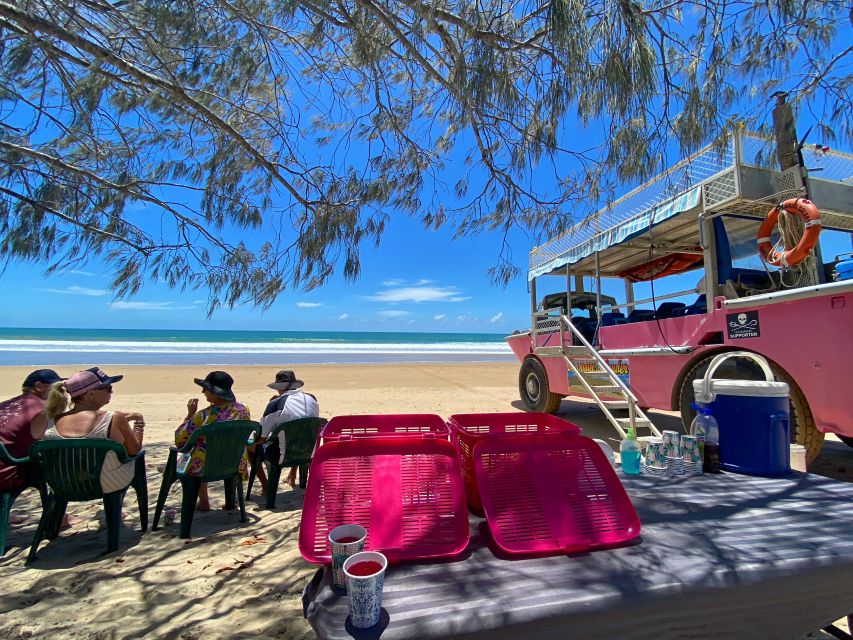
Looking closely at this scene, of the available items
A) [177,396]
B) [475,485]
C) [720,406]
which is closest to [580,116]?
[720,406]

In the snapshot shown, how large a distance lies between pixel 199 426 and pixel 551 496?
289 cm

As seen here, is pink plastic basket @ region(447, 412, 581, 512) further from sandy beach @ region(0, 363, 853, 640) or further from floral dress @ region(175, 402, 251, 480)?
floral dress @ region(175, 402, 251, 480)

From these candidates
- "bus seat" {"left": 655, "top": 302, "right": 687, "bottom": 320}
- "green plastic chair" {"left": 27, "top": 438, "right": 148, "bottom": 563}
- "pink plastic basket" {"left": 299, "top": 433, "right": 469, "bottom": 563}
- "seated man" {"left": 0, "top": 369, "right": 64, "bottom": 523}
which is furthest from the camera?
"bus seat" {"left": 655, "top": 302, "right": 687, "bottom": 320}

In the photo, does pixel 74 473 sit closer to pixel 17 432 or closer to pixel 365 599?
pixel 17 432

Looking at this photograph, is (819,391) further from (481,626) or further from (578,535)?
(481,626)

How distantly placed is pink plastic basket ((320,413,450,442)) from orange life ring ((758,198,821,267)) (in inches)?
148

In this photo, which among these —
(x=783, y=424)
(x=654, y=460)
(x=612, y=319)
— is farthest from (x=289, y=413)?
(x=612, y=319)

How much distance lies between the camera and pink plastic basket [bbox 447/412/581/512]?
1980 millimetres

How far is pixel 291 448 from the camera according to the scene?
3.69 meters

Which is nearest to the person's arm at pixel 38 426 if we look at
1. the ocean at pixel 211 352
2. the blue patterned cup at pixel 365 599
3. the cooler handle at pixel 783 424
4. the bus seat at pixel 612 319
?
the blue patterned cup at pixel 365 599

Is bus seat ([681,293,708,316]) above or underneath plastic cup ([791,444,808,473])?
above

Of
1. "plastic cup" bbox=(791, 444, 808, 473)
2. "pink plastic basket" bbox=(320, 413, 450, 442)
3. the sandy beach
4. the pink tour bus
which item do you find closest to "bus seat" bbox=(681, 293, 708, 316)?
the pink tour bus

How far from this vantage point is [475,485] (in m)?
1.90

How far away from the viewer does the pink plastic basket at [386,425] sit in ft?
7.28
